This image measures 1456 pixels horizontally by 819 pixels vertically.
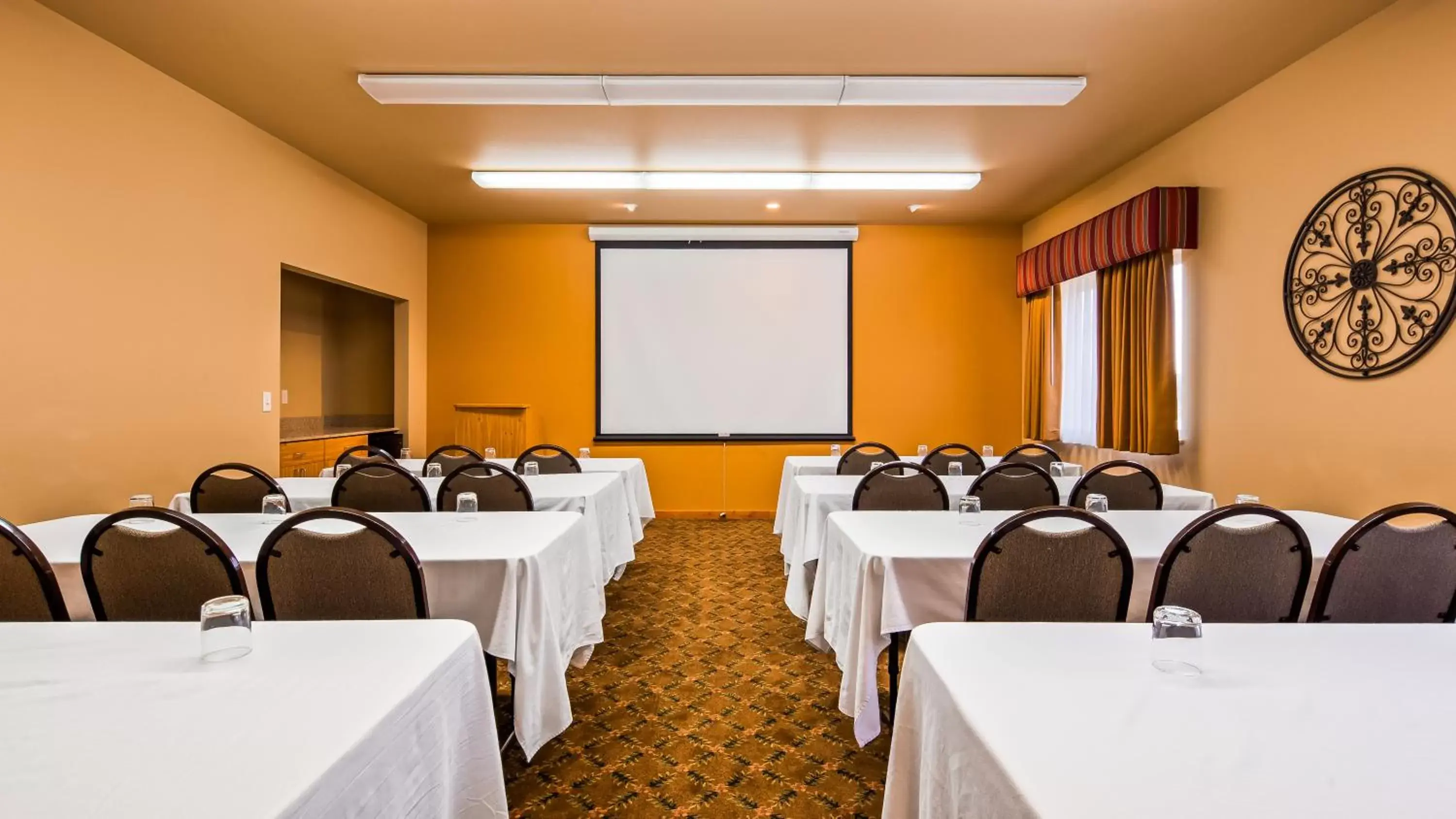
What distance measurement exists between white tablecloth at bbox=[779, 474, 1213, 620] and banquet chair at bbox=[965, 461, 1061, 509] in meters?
0.20

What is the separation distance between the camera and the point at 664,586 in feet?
14.4

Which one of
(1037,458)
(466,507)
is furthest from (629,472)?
(1037,458)

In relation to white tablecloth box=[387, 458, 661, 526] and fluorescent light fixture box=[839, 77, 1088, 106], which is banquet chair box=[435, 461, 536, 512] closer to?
white tablecloth box=[387, 458, 661, 526]

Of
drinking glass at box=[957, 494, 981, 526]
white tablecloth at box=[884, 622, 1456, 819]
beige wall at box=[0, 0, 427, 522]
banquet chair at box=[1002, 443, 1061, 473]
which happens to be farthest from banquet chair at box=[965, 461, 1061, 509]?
beige wall at box=[0, 0, 427, 522]

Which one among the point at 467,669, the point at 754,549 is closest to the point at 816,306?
the point at 754,549

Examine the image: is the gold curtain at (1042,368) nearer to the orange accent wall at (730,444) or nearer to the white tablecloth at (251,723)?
the orange accent wall at (730,444)

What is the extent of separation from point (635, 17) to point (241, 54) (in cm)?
211

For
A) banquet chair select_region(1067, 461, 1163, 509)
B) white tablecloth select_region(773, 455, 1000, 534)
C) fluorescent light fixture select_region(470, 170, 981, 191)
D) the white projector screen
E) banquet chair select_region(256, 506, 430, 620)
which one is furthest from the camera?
the white projector screen

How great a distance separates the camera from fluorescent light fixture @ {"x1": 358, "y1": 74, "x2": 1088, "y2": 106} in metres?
3.76

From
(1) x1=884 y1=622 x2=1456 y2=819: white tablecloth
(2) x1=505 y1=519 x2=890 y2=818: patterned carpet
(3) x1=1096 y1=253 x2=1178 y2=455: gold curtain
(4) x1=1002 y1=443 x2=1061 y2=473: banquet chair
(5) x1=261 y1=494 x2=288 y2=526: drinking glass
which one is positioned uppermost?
(3) x1=1096 y1=253 x2=1178 y2=455: gold curtain

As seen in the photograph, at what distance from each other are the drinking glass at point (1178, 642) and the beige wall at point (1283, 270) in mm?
2720

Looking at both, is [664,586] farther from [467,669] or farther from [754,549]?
[467,669]

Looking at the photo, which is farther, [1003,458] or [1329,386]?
[1003,458]

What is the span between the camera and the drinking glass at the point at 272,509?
2.58 m
